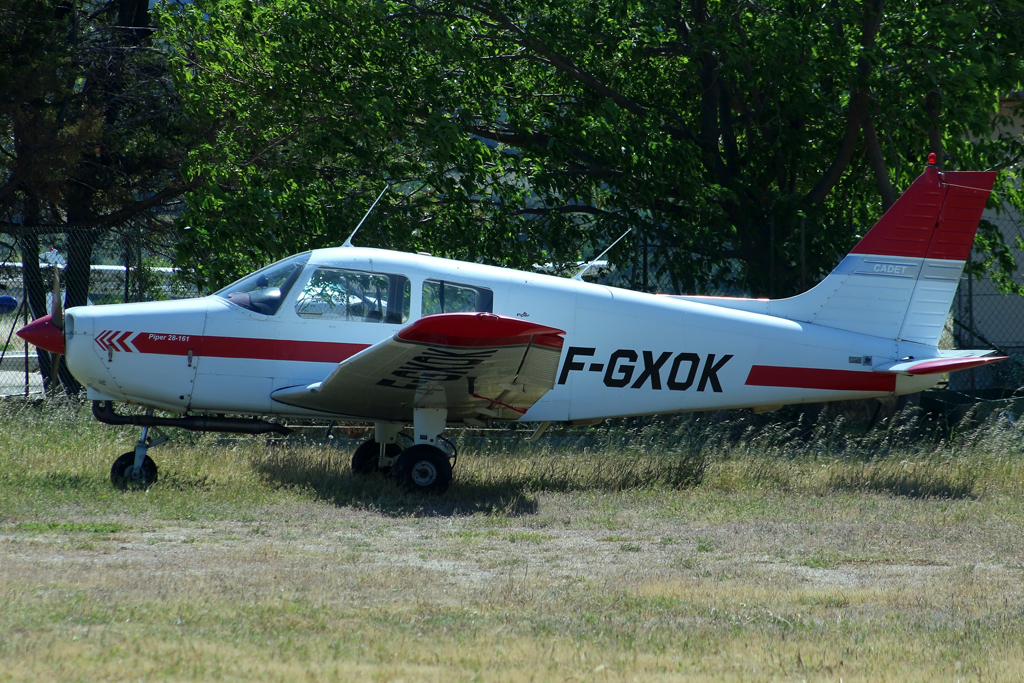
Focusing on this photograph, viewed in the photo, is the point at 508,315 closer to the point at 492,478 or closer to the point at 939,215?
the point at 492,478

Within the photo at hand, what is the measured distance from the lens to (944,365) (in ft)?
26.4

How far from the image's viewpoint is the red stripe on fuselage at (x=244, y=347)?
746cm

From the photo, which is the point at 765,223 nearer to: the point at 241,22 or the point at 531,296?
the point at 531,296

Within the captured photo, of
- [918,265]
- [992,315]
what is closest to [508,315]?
[918,265]

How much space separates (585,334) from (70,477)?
4.49 m

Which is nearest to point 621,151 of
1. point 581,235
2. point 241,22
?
point 581,235

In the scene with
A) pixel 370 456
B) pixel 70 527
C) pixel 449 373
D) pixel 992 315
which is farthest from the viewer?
pixel 992 315

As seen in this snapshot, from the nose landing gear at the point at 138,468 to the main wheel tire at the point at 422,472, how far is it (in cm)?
199

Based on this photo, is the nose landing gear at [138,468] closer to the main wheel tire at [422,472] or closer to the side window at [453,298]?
the main wheel tire at [422,472]

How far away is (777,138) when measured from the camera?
12.1 m

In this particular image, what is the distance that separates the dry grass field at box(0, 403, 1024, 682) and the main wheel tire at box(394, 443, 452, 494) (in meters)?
0.19

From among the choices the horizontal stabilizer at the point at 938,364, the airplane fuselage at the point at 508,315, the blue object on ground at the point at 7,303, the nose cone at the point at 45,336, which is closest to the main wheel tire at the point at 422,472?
the airplane fuselage at the point at 508,315

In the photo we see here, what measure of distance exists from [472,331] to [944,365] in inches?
172

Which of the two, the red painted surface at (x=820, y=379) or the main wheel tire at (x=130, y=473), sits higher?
the red painted surface at (x=820, y=379)
